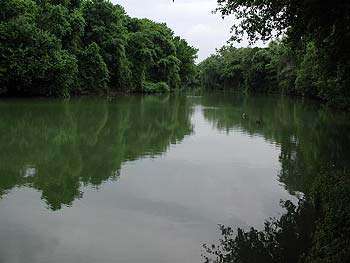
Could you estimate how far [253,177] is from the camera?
15.9 metres

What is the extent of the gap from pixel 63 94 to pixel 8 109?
1531 centimetres

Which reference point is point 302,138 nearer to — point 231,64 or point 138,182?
point 138,182

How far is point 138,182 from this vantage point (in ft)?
47.3

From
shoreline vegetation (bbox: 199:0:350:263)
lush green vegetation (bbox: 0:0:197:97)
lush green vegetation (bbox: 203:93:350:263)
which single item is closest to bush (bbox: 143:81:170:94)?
lush green vegetation (bbox: 0:0:197:97)

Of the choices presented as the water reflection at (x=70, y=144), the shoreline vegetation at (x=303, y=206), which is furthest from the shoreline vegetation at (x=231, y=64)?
the water reflection at (x=70, y=144)

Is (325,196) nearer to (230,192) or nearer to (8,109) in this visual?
(230,192)

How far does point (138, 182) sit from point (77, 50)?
44.4 metres

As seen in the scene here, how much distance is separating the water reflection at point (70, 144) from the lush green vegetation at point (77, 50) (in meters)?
10.1

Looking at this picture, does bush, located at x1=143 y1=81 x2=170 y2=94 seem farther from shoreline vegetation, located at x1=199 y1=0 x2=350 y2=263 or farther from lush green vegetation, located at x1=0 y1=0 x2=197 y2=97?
shoreline vegetation, located at x1=199 y1=0 x2=350 y2=263

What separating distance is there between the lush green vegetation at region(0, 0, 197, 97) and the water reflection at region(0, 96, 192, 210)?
1012 cm

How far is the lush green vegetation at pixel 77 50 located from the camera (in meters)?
43.5

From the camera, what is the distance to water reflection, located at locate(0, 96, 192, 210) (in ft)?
46.4

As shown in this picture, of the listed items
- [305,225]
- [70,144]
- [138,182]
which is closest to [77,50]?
[70,144]

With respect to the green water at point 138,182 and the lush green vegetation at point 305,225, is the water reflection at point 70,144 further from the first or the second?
the lush green vegetation at point 305,225
